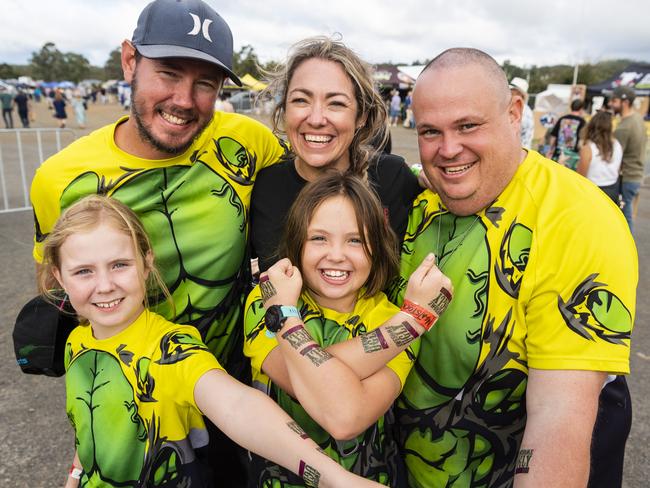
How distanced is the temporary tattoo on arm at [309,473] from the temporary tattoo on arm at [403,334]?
0.47 meters

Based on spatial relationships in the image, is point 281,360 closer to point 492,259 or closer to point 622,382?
point 492,259

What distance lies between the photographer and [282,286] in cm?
168

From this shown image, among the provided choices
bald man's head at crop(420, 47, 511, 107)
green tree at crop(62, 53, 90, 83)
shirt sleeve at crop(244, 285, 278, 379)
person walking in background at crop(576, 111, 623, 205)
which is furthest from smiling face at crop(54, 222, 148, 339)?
green tree at crop(62, 53, 90, 83)

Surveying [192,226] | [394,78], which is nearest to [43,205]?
[192,226]

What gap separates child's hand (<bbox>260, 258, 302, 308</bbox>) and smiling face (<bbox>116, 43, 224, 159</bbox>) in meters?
0.84

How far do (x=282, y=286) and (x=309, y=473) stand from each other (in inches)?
23.5

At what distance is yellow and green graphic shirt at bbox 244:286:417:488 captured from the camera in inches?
70.2

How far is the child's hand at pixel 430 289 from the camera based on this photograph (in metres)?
1.60

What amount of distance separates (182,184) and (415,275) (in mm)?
1165

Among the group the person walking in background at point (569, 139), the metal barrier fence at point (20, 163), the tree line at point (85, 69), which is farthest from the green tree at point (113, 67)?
the person walking in background at point (569, 139)

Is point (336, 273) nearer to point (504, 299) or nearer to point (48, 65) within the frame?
point (504, 299)

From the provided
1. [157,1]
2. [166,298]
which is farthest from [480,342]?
[157,1]

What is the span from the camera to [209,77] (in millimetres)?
2217

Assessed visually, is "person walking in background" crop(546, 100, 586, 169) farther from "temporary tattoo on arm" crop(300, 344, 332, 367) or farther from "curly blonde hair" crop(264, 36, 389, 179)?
"temporary tattoo on arm" crop(300, 344, 332, 367)
